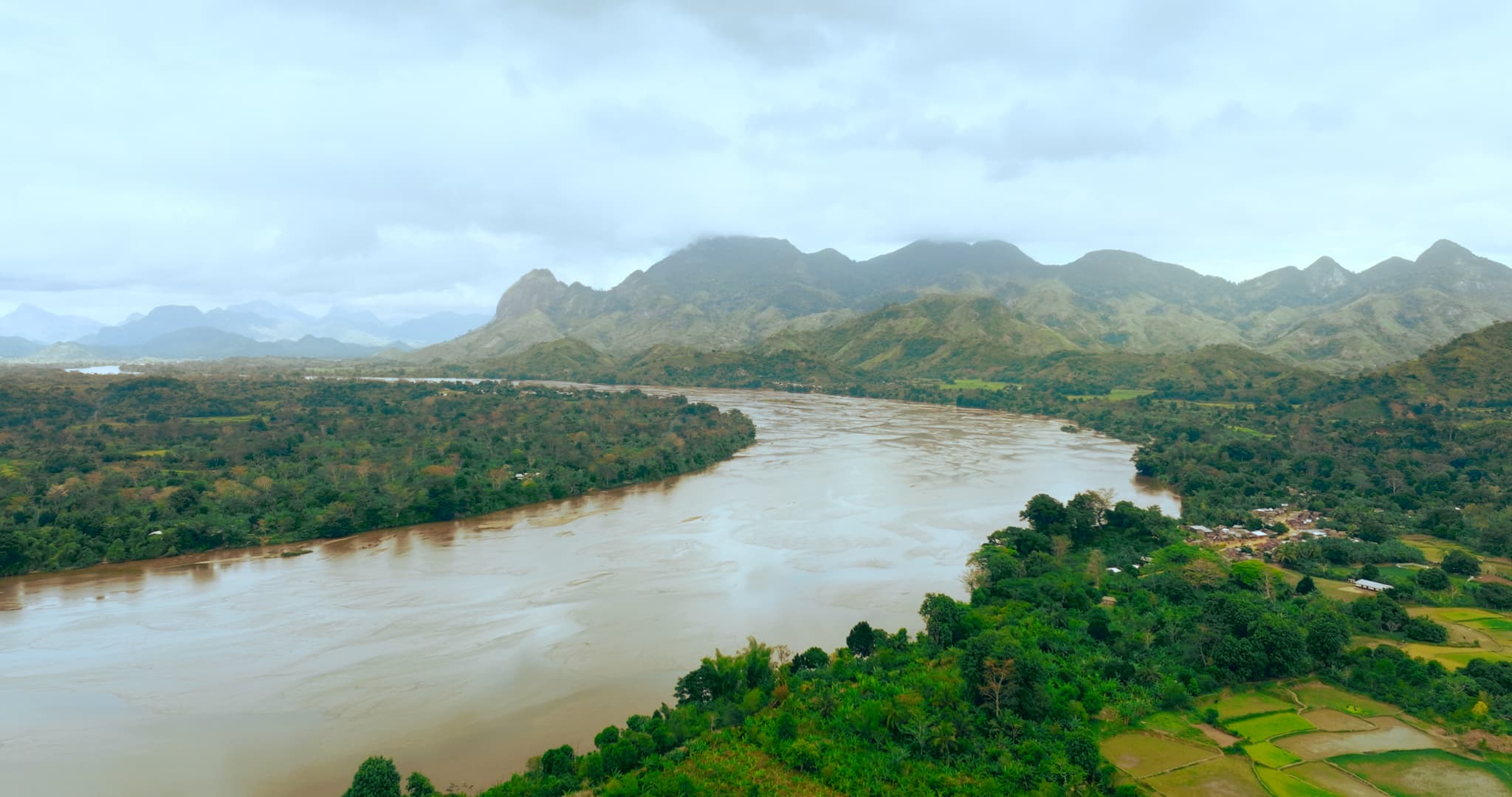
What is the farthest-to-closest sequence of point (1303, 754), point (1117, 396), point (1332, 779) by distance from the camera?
1. point (1117, 396)
2. point (1303, 754)
3. point (1332, 779)

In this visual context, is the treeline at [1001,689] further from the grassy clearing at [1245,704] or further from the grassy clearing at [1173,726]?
the grassy clearing at [1245,704]

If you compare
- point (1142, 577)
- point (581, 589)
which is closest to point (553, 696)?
point (581, 589)

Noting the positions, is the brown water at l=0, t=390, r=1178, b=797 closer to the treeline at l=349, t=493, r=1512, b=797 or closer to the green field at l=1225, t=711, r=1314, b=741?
the treeline at l=349, t=493, r=1512, b=797

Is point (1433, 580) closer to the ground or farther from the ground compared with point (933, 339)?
closer to the ground

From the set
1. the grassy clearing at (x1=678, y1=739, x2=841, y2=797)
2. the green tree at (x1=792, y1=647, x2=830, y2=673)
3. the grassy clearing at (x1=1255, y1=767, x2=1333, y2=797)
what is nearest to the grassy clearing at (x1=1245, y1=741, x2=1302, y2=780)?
the grassy clearing at (x1=1255, y1=767, x2=1333, y2=797)

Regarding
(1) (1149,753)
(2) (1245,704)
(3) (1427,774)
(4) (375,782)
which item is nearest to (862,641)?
(1) (1149,753)

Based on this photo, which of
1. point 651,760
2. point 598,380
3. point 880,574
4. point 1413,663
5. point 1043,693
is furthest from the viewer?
point 598,380

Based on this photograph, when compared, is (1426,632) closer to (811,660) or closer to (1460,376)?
(811,660)

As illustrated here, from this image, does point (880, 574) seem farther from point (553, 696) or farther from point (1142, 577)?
point (553, 696)
